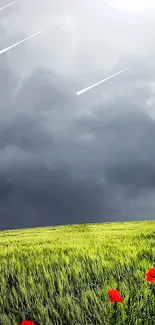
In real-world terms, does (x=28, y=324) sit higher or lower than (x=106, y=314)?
higher

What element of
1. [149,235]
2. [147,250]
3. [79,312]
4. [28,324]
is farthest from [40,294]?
[149,235]

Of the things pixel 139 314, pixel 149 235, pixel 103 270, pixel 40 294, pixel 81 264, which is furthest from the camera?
pixel 149 235

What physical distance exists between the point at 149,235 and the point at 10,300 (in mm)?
5156

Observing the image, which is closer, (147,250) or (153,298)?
(153,298)

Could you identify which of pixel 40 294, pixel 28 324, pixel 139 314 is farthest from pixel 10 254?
pixel 28 324

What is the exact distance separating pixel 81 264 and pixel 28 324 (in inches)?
114

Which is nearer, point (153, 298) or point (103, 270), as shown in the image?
point (153, 298)

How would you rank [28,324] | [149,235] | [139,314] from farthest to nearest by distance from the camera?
[149,235] → [139,314] → [28,324]

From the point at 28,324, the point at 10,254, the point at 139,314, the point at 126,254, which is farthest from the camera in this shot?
the point at 10,254

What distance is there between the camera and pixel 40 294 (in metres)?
3.98

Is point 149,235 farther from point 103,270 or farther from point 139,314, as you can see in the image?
point 139,314

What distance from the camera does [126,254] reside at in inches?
223

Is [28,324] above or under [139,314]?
above

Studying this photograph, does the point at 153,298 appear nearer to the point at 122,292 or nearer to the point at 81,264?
the point at 122,292
